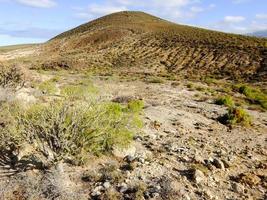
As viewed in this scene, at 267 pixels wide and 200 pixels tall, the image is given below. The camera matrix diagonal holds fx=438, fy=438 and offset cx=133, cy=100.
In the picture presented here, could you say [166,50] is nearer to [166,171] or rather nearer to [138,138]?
[138,138]

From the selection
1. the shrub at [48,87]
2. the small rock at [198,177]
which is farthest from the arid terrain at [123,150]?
the shrub at [48,87]

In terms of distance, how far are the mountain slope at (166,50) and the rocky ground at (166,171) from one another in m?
31.5

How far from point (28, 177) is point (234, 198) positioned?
5169 millimetres

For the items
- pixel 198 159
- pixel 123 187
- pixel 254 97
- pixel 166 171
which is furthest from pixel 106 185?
pixel 254 97

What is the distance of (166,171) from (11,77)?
40.0 ft

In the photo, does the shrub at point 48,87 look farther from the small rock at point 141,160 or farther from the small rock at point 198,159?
the small rock at point 198,159

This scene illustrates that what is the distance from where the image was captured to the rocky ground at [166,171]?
10562 millimetres

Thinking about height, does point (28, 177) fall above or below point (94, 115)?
below

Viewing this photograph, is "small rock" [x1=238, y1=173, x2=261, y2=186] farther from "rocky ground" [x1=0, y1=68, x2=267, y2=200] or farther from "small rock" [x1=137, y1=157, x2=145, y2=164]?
"small rock" [x1=137, y1=157, x2=145, y2=164]

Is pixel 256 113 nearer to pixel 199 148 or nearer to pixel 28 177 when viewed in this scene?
pixel 199 148

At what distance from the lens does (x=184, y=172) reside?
468 inches

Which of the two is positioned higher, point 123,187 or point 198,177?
point 123,187

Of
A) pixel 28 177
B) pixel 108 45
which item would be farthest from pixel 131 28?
pixel 28 177

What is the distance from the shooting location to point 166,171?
469 inches
